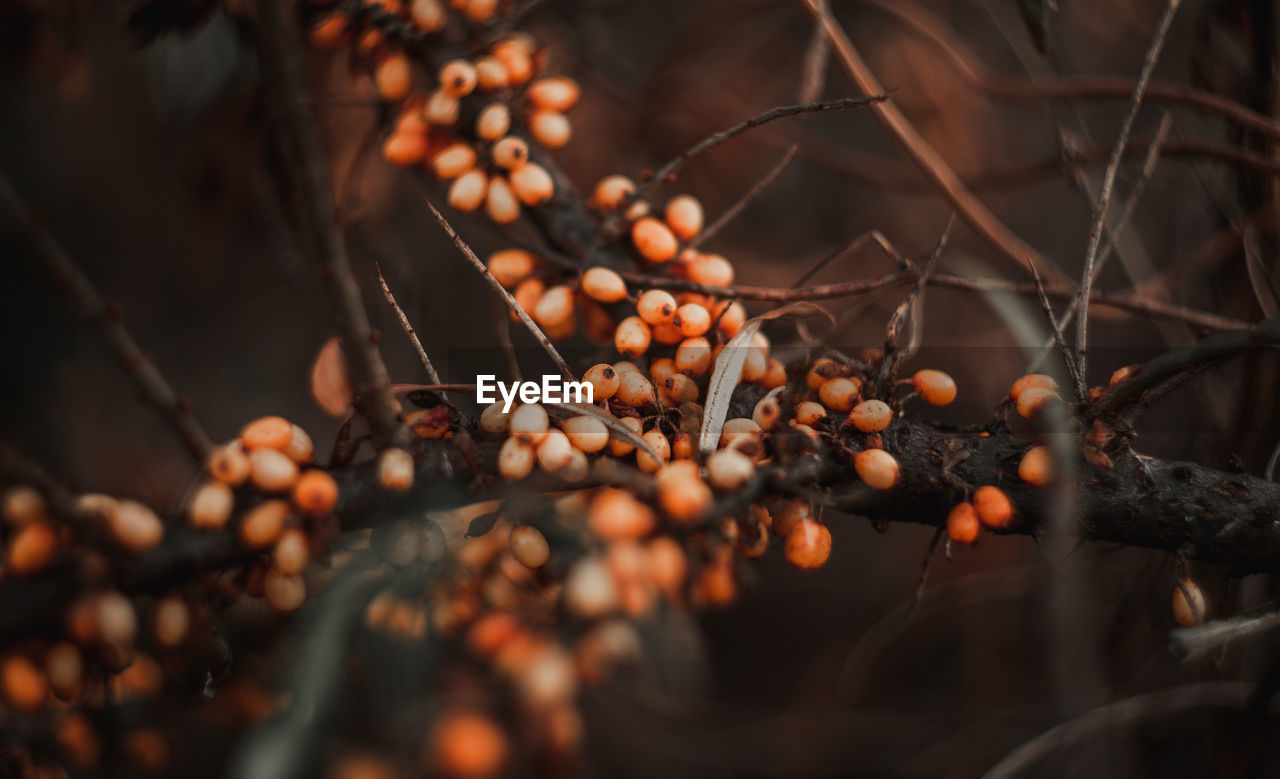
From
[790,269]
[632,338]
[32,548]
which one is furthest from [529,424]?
[790,269]

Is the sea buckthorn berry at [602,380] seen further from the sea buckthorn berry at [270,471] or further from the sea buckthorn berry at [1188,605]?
the sea buckthorn berry at [1188,605]

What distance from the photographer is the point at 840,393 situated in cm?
60

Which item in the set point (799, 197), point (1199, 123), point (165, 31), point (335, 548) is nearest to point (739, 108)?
point (799, 197)

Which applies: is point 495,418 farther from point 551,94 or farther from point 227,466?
point 551,94

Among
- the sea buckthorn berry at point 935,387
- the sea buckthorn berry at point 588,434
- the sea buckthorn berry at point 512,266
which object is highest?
the sea buckthorn berry at point 512,266

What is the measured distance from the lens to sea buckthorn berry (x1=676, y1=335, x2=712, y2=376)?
64cm

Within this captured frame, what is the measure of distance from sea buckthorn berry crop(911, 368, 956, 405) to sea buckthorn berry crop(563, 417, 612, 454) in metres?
0.29

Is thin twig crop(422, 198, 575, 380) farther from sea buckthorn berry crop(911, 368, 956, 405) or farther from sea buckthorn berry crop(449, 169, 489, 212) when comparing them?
sea buckthorn berry crop(911, 368, 956, 405)

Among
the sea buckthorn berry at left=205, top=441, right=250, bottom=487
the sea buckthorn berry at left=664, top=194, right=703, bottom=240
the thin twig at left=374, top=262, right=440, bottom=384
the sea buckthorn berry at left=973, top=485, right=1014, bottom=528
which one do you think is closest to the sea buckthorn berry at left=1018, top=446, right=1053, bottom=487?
the sea buckthorn berry at left=973, top=485, right=1014, bottom=528

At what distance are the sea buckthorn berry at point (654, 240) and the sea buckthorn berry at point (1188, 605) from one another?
1.69ft

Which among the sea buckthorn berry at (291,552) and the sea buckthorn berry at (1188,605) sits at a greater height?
the sea buckthorn berry at (291,552)

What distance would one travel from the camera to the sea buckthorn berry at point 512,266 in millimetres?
724

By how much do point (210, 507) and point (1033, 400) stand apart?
64 centimetres

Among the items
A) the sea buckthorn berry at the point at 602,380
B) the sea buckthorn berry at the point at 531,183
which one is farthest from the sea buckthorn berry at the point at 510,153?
the sea buckthorn berry at the point at 602,380
